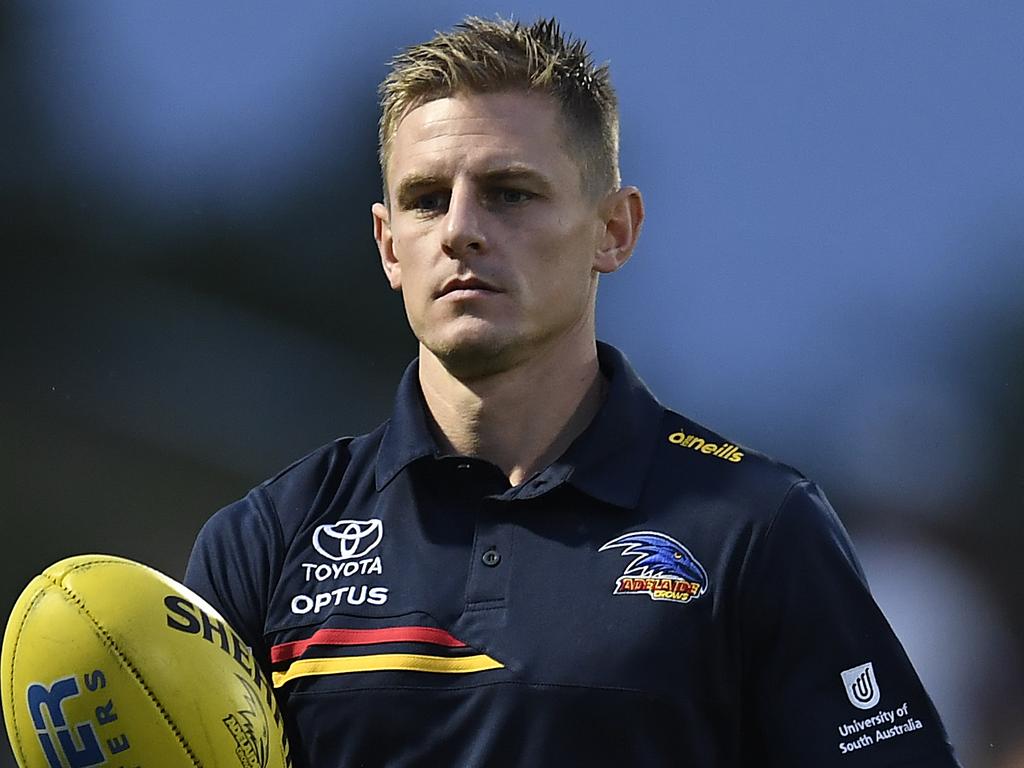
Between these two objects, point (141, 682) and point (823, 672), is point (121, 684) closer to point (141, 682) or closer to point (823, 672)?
point (141, 682)

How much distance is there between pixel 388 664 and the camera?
287 cm

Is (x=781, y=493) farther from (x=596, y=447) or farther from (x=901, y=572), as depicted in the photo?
(x=901, y=572)

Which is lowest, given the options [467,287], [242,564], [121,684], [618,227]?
[121,684]

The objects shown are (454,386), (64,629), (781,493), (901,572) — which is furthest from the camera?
(901,572)

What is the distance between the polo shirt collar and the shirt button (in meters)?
0.11

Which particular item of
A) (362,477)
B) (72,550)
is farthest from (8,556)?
(362,477)

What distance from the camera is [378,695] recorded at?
9.39 feet

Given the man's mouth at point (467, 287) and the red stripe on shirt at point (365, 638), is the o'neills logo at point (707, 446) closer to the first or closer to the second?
the man's mouth at point (467, 287)

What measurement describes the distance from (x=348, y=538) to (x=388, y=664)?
0.89 ft

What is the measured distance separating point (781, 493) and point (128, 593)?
102 centimetres

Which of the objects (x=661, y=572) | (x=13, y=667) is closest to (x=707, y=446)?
(x=661, y=572)

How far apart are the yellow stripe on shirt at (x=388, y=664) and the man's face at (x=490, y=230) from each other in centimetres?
Answer: 50

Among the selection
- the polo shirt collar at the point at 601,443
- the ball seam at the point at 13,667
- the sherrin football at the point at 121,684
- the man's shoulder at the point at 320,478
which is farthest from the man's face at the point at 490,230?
the ball seam at the point at 13,667

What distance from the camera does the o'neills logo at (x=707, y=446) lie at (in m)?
3.06
